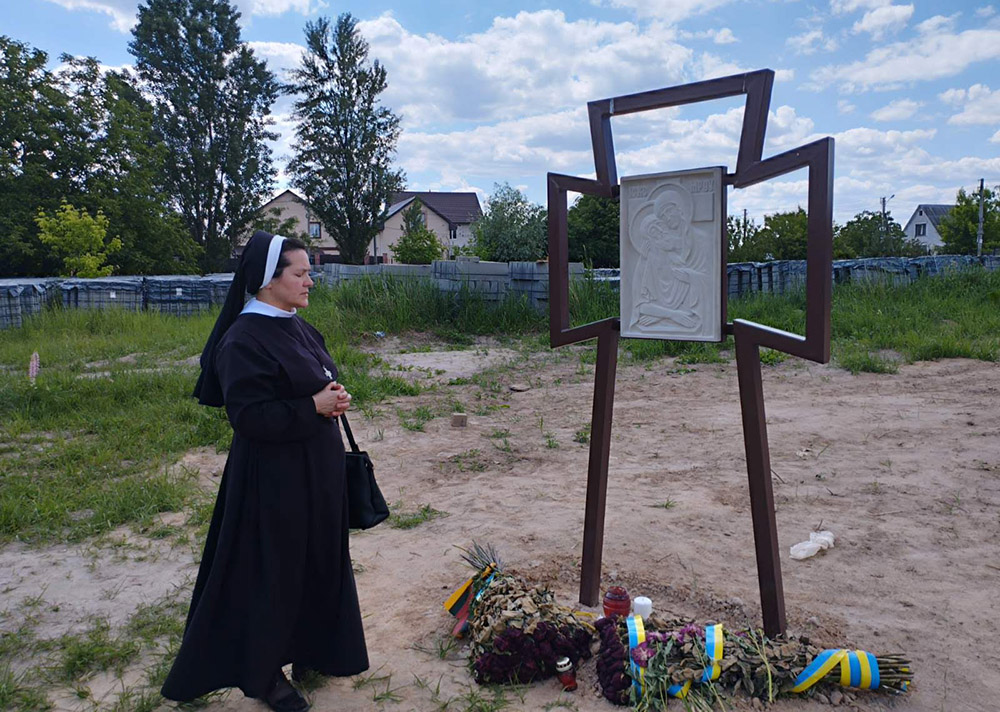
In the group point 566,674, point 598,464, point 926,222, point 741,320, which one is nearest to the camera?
point 566,674

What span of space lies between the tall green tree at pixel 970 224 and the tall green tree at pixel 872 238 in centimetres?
319

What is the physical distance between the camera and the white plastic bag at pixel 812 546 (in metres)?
4.22

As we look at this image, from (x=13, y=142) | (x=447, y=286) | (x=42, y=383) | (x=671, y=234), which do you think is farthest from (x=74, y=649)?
(x=13, y=142)

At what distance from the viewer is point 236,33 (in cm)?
3669

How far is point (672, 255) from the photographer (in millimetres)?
3223

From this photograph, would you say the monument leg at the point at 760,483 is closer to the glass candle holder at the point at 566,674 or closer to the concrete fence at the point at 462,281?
the glass candle holder at the point at 566,674

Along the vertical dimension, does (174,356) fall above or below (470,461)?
above

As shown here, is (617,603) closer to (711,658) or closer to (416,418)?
(711,658)

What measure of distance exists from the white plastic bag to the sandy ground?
70 mm

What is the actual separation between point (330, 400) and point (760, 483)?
170 cm

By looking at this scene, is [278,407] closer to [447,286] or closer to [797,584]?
[797,584]

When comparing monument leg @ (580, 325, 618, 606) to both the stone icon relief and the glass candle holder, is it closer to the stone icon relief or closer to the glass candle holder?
the stone icon relief

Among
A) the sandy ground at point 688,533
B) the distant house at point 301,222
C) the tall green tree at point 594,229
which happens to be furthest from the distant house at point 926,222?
the sandy ground at point 688,533

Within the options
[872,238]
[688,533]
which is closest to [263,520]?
[688,533]
